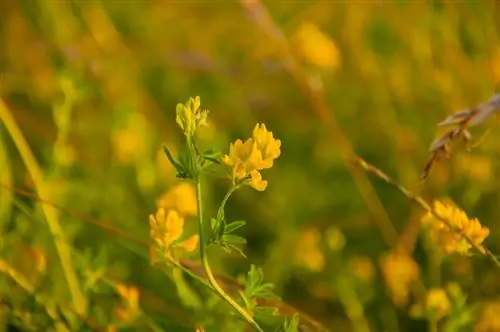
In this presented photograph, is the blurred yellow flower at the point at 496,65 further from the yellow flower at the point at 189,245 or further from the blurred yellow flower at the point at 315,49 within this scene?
the yellow flower at the point at 189,245

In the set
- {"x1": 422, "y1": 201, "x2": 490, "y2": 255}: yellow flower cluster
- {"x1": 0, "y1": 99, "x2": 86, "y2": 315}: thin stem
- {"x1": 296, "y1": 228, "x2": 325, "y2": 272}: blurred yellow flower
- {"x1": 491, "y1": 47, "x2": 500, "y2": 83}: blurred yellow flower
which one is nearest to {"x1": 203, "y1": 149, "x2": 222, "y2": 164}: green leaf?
{"x1": 422, "y1": 201, "x2": 490, "y2": 255}: yellow flower cluster

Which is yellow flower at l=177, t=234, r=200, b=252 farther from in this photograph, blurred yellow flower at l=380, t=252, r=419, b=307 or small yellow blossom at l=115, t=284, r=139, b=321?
blurred yellow flower at l=380, t=252, r=419, b=307

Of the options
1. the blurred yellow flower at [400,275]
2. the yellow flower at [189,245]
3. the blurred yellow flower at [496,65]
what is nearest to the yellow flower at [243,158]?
the yellow flower at [189,245]

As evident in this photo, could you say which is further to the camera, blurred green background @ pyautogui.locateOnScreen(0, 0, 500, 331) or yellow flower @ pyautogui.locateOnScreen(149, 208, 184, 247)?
blurred green background @ pyautogui.locateOnScreen(0, 0, 500, 331)

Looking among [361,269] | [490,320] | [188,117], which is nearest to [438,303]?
[490,320]

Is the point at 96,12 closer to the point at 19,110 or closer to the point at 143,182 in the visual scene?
the point at 19,110

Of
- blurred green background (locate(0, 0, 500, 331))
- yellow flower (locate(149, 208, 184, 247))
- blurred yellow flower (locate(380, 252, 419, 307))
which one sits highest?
blurred green background (locate(0, 0, 500, 331))

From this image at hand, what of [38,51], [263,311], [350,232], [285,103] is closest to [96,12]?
[38,51]
